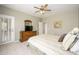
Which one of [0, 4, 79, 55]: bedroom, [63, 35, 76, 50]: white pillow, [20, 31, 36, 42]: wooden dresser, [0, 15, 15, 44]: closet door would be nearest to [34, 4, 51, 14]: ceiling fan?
[0, 4, 79, 55]: bedroom

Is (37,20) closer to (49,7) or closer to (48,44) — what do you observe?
(49,7)

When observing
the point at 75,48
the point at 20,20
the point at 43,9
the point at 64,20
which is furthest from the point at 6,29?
the point at 75,48

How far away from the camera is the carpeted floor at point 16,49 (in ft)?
5.47

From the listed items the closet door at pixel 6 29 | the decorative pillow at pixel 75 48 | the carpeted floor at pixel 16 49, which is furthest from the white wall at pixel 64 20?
the closet door at pixel 6 29

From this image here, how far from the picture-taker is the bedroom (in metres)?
1.68

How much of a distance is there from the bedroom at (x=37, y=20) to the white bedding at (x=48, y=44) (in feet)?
0.15

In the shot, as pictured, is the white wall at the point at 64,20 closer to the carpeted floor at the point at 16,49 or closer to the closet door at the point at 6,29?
the carpeted floor at the point at 16,49

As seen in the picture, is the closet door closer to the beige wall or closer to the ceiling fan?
the beige wall

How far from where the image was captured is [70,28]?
1.69 metres

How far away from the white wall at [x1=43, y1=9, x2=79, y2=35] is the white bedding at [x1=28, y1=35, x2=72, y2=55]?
117mm

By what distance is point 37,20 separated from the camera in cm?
177
